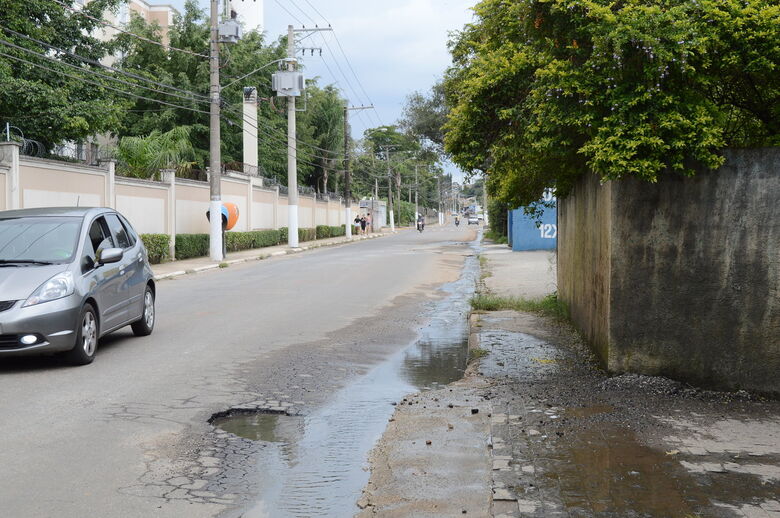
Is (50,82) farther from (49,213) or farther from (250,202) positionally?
(49,213)

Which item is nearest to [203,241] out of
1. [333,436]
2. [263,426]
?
[263,426]

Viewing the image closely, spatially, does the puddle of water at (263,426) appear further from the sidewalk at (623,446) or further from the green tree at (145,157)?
the green tree at (145,157)

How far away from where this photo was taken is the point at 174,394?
714cm

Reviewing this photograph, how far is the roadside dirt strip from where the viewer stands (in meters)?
4.36

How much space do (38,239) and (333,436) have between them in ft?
15.6

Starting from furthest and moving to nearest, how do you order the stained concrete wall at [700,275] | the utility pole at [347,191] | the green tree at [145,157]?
the utility pole at [347,191] → the green tree at [145,157] → the stained concrete wall at [700,275]

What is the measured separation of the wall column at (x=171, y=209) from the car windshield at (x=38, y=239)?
59.2 ft

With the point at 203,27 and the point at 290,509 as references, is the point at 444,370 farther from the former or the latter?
the point at 203,27

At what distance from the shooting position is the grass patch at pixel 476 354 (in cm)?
886

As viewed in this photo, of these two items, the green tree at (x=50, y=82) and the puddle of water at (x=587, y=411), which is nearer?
the puddle of water at (x=587, y=411)

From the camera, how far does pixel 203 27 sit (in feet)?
164

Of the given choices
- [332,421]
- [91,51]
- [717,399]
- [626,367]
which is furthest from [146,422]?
[91,51]

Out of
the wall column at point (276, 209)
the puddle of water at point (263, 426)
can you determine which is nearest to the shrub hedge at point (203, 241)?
the wall column at point (276, 209)

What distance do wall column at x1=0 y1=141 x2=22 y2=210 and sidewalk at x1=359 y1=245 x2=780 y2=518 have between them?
48.3 ft
